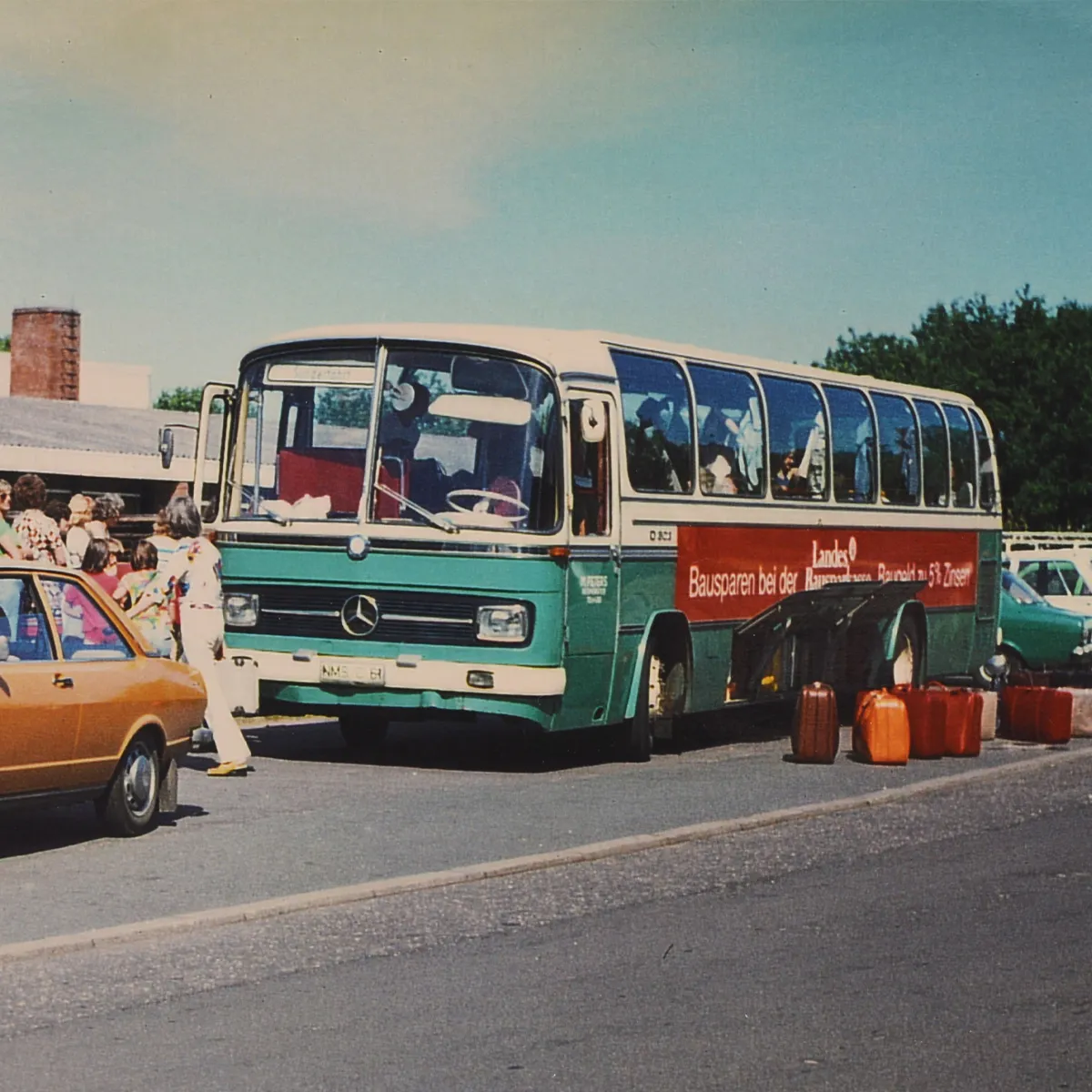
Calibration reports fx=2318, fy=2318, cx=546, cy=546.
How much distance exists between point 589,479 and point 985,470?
949 cm

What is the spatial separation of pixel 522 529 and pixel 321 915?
673 centimetres

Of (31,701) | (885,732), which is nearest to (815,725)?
(885,732)

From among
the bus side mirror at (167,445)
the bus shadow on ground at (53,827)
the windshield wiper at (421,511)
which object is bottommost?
the bus shadow on ground at (53,827)

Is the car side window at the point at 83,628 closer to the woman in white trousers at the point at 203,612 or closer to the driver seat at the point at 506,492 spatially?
the woman in white trousers at the point at 203,612

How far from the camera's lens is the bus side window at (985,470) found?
82.8ft

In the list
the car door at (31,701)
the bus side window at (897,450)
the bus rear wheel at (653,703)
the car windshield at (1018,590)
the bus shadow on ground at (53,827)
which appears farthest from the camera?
the car windshield at (1018,590)

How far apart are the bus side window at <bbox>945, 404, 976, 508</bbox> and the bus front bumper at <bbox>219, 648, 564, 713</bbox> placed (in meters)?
8.98

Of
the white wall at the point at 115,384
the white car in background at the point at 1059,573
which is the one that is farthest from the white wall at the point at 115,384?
the white car in background at the point at 1059,573

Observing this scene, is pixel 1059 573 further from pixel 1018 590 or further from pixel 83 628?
pixel 83 628

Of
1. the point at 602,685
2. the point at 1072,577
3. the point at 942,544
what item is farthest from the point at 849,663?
the point at 1072,577

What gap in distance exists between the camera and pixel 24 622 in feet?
38.8

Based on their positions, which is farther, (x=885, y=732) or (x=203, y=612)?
(x=885, y=732)

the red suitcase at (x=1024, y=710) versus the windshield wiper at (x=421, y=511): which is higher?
the windshield wiper at (x=421, y=511)

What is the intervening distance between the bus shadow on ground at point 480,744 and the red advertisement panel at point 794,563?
4.31 feet
